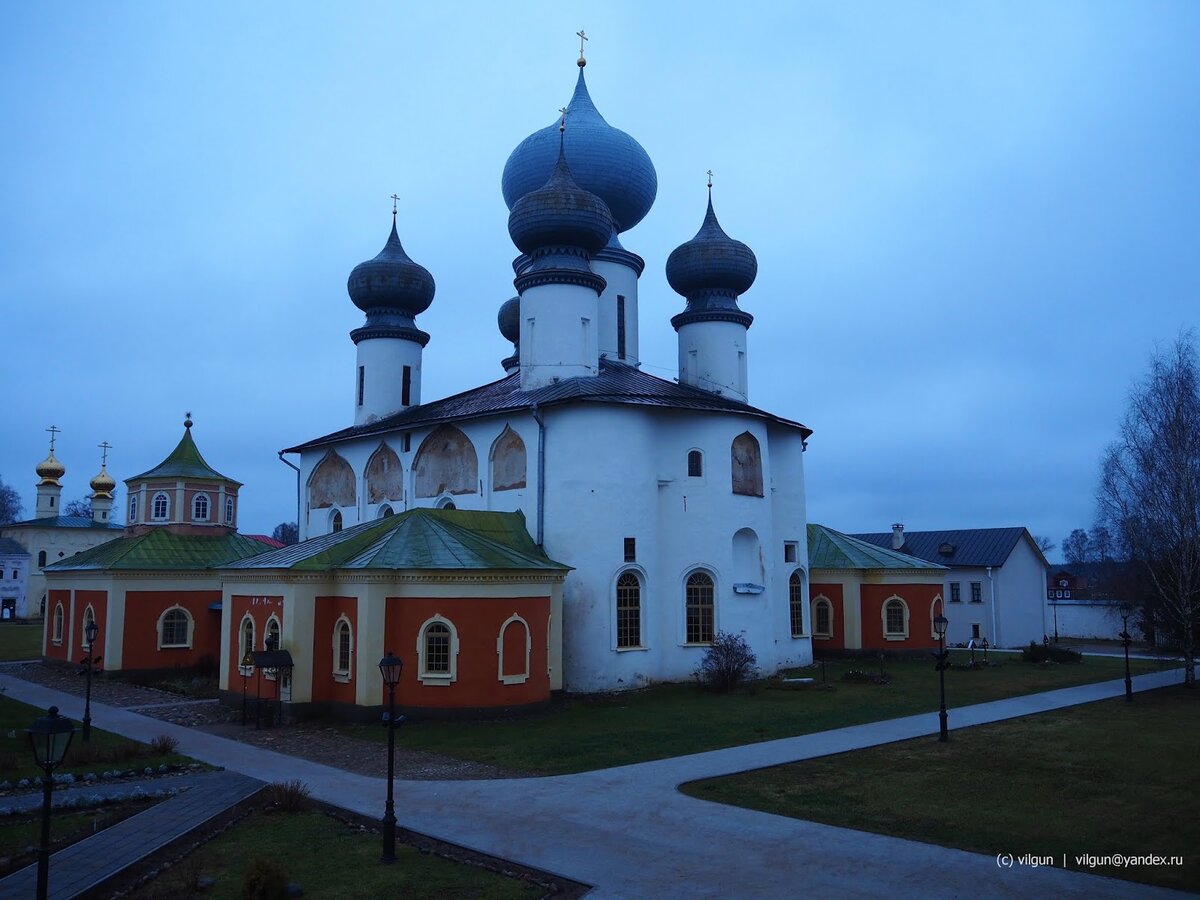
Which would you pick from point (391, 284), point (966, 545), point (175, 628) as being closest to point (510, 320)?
point (391, 284)

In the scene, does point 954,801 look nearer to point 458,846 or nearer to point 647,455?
point 458,846

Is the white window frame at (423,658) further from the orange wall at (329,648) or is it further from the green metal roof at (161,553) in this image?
the green metal roof at (161,553)

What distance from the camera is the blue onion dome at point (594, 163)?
96.2 feet

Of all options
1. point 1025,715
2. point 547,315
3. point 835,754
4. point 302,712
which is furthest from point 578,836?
point 547,315

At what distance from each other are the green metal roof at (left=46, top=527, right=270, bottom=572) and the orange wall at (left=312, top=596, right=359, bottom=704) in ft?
31.8

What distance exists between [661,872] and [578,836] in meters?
1.50

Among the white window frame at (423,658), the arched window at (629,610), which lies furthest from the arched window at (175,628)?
the arched window at (629,610)

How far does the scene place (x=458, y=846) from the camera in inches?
387

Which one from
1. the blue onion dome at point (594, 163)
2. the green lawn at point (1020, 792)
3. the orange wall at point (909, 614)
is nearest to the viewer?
the green lawn at point (1020, 792)

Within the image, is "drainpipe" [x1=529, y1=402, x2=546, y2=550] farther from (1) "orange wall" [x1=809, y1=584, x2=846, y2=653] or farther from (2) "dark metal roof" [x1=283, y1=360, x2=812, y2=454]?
(1) "orange wall" [x1=809, y1=584, x2=846, y2=653]

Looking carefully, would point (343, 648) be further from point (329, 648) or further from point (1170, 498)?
point (1170, 498)

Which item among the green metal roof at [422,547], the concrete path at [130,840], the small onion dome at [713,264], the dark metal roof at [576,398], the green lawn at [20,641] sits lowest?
the concrete path at [130,840]

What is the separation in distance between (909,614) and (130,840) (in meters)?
26.3

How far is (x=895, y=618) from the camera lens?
3103 centimetres
